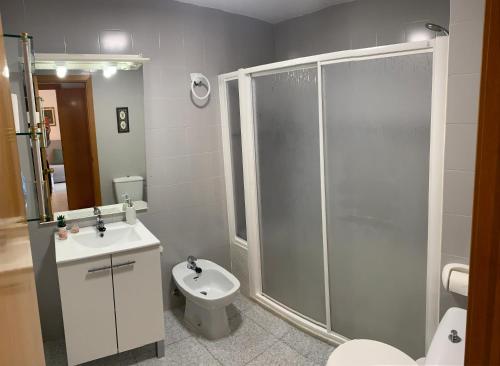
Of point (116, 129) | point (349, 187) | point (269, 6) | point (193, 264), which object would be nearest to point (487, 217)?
point (349, 187)

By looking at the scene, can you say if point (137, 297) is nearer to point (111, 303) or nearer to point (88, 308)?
point (111, 303)

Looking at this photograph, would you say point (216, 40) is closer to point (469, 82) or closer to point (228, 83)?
point (228, 83)

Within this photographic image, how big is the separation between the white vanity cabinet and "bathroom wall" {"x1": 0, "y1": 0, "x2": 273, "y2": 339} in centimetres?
53

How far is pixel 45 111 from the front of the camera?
2.36 m

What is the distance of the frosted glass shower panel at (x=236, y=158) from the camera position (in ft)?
9.96

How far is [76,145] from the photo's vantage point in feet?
8.39

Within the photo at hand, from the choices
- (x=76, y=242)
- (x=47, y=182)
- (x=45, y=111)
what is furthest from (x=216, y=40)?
Answer: (x=76, y=242)

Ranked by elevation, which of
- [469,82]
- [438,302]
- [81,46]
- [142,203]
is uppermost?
[81,46]

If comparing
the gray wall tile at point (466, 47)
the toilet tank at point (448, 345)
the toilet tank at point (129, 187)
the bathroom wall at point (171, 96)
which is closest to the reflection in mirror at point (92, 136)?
the toilet tank at point (129, 187)

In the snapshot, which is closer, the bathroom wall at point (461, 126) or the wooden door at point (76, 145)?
the bathroom wall at point (461, 126)

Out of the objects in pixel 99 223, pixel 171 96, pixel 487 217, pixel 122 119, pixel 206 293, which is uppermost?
pixel 171 96

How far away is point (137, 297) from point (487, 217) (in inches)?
89.1

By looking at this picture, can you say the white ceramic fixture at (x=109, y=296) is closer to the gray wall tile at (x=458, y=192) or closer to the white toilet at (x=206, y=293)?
the white toilet at (x=206, y=293)

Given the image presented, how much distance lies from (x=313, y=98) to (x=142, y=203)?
4.95ft
